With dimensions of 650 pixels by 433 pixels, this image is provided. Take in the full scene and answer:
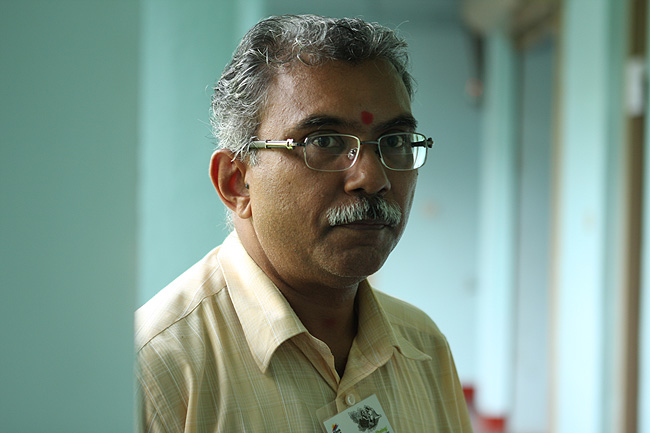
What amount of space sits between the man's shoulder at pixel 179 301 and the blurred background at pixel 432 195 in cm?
29

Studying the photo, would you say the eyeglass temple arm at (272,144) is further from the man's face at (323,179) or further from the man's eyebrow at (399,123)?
the man's eyebrow at (399,123)

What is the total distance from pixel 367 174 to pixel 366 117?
4.0 inches

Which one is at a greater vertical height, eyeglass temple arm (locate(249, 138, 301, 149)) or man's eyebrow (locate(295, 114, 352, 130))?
man's eyebrow (locate(295, 114, 352, 130))

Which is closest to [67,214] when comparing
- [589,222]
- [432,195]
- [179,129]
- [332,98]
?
[332,98]

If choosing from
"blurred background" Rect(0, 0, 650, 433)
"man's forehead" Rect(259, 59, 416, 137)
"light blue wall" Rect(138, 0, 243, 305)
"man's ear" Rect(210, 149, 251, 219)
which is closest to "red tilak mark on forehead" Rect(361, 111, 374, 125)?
"man's forehead" Rect(259, 59, 416, 137)

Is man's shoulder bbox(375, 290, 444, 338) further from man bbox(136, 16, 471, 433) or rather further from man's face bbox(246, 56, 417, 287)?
man's face bbox(246, 56, 417, 287)

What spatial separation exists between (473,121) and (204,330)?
4.77 meters

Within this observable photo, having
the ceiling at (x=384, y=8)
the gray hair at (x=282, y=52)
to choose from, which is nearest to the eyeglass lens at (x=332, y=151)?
the gray hair at (x=282, y=52)

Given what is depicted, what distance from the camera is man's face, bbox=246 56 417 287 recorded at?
984 mm

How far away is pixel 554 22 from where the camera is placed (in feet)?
11.5

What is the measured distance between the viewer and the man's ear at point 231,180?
109 cm

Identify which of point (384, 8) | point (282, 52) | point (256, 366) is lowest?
point (256, 366)

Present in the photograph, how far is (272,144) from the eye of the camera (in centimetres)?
101

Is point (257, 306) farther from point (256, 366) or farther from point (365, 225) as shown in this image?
point (365, 225)
